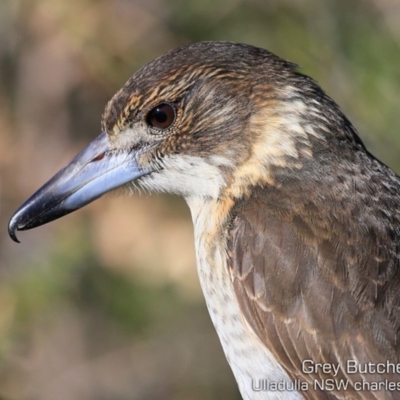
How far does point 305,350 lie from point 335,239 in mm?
375

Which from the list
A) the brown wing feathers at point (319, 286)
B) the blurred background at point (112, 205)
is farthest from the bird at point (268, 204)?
the blurred background at point (112, 205)

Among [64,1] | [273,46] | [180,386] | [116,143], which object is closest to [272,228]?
[116,143]

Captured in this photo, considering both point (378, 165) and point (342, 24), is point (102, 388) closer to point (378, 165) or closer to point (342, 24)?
point (342, 24)

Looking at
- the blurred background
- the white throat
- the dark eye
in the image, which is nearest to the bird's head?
→ the dark eye

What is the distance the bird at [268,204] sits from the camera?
3.04 metres

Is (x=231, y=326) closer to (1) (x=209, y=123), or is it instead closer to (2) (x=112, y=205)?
(1) (x=209, y=123)

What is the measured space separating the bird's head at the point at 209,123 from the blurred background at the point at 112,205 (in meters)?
1.59

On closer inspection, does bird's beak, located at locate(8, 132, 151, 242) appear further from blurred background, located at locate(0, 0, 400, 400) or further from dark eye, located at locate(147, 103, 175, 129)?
blurred background, located at locate(0, 0, 400, 400)

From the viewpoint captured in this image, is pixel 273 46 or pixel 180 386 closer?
pixel 273 46

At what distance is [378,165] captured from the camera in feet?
11.3

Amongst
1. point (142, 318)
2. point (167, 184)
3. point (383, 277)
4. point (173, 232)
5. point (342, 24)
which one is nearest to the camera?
point (383, 277)

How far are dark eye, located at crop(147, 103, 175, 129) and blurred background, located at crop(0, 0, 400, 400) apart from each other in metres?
1.78

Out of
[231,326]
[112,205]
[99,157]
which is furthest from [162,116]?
[112,205]

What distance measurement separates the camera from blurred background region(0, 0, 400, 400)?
535 cm
